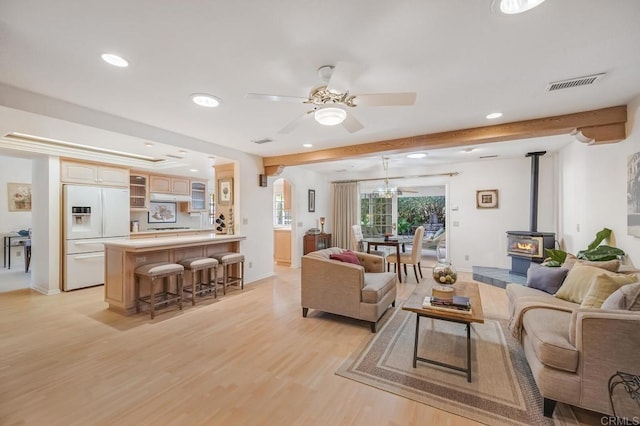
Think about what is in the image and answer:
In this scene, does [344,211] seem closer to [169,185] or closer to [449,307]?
[169,185]

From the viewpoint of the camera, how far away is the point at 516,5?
4.78 ft

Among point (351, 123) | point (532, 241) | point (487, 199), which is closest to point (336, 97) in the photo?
point (351, 123)

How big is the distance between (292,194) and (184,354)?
452 centimetres

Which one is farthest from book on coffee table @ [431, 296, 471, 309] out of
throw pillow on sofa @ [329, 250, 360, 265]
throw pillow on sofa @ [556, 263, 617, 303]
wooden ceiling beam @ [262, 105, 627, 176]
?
wooden ceiling beam @ [262, 105, 627, 176]

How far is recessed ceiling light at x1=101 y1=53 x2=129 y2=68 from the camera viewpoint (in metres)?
1.95

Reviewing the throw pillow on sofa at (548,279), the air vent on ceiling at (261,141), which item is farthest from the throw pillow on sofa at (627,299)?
the air vent on ceiling at (261,141)

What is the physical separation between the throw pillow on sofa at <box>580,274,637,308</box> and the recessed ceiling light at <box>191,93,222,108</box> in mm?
3639

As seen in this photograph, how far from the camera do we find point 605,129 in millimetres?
2969

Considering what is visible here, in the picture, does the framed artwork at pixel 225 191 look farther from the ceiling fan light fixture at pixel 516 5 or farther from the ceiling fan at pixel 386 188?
the ceiling fan light fixture at pixel 516 5

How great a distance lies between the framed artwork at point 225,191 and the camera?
5113 mm

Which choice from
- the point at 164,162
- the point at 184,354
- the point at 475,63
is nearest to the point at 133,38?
the point at 475,63

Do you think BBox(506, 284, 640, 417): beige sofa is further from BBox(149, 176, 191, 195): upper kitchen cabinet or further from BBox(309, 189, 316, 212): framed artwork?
BBox(149, 176, 191, 195): upper kitchen cabinet

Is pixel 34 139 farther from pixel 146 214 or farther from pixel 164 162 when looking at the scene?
pixel 146 214

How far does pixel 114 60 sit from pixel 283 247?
17.9 ft
